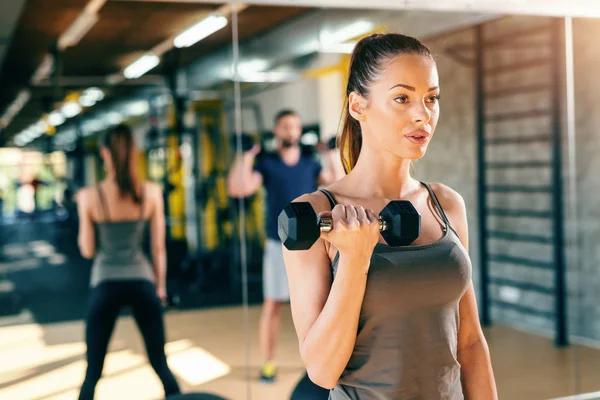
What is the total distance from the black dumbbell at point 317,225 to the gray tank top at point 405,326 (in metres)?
0.08

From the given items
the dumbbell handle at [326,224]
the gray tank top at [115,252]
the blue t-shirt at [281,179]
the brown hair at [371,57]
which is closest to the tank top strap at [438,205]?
the brown hair at [371,57]

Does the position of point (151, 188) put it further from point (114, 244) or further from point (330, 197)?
point (330, 197)

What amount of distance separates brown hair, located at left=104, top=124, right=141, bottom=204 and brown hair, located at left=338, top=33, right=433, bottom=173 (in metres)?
1.94

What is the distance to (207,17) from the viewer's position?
327 cm

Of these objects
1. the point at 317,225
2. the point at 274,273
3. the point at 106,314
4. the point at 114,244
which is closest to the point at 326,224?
the point at 317,225

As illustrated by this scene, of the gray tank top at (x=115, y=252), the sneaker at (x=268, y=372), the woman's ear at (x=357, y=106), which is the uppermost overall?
the woman's ear at (x=357, y=106)

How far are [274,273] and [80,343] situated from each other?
1.01 m

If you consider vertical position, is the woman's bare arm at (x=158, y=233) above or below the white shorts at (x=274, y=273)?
above

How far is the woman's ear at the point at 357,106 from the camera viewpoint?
1.25 metres

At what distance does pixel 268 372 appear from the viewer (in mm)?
3523

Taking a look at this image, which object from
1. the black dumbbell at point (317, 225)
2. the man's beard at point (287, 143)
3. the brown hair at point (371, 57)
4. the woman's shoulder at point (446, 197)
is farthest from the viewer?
the man's beard at point (287, 143)

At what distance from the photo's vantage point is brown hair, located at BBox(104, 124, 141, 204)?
10.1 ft

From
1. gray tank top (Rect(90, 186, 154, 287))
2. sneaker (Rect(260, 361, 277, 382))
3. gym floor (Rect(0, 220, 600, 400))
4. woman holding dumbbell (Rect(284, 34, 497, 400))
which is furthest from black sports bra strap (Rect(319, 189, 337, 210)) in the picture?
sneaker (Rect(260, 361, 277, 382))

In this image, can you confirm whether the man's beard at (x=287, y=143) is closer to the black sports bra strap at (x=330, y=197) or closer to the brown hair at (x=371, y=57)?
the brown hair at (x=371, y=57)
